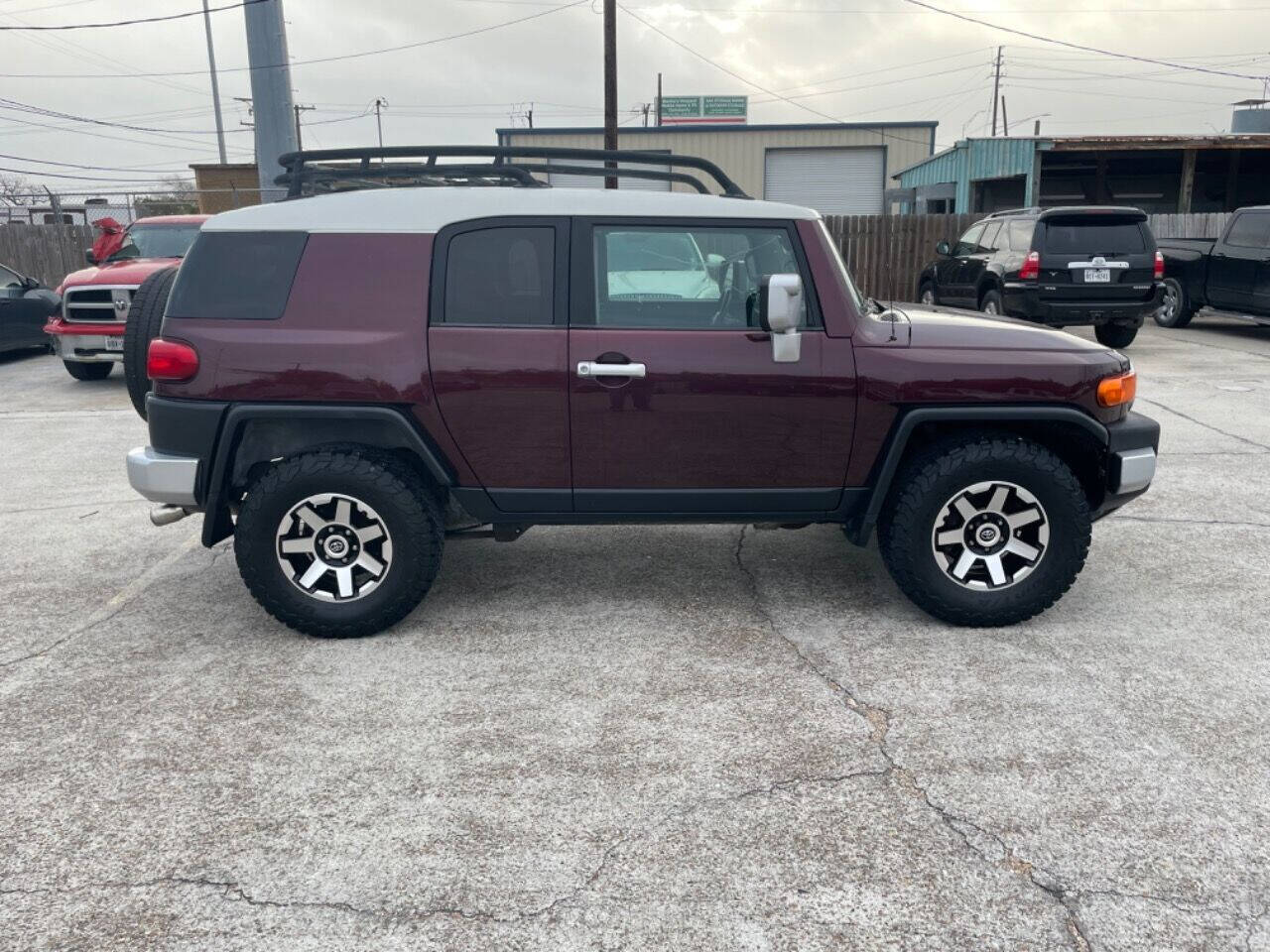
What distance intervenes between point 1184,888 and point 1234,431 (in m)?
6.62

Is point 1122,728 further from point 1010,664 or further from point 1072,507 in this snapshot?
point 1072,507

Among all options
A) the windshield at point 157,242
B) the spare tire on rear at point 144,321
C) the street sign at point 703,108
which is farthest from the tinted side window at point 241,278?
the street sign at point 703,108

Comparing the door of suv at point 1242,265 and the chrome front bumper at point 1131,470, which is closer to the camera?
the chrome front bumper at point 1131,470

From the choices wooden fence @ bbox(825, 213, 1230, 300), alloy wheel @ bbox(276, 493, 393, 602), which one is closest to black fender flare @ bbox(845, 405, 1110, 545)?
alloy wheel @ bbox(276, 493, 393, 602)

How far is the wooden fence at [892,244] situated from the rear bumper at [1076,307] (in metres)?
6.66

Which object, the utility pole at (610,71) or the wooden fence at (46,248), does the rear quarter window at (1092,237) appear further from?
the wooden fence at (46,248)

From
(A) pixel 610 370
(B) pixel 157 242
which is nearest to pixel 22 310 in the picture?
(B) pixel 157 242

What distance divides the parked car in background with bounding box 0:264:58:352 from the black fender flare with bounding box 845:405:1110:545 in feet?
41.5

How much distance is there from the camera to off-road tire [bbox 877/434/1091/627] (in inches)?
163

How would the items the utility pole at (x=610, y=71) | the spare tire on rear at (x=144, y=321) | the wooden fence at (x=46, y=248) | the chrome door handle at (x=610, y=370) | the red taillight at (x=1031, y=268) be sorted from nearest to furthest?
the chrome door handle at (x=610, y=370), the spare tire on rear at (x=144, y=321), the red taillight at (x=1031, y=268), the utility pole at (x=610, y=71), the wooden fence at (x=46, y=248)

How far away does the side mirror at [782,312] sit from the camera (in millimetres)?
3826

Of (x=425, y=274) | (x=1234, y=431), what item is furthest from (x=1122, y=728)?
(x=1234, y=431)

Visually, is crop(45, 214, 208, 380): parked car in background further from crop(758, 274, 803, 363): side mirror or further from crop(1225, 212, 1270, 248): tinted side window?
crop(1225, 212, 1270, 248): tinted side window

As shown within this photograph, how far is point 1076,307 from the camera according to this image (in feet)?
38.7
